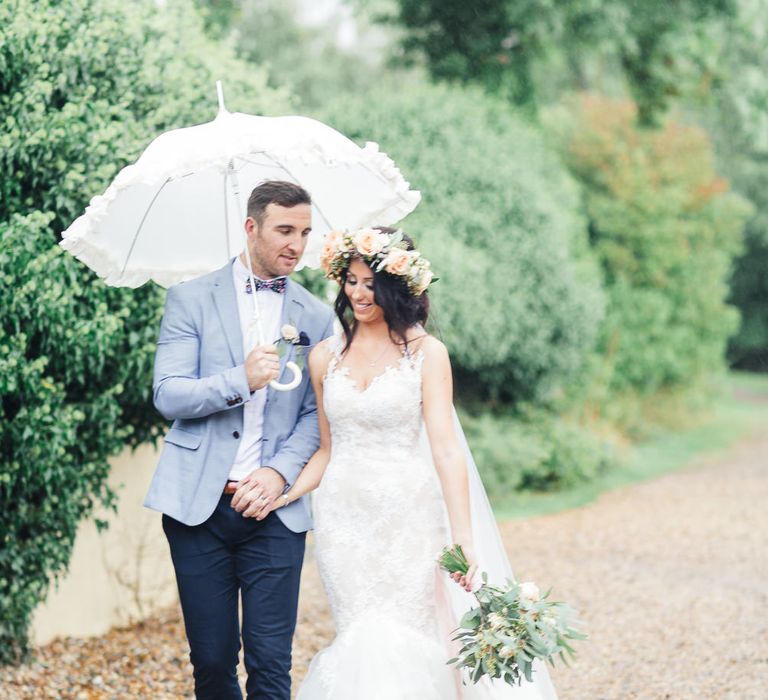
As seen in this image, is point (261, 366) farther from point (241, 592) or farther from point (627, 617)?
point (627, 617)

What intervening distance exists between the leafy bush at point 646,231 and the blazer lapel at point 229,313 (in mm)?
11270

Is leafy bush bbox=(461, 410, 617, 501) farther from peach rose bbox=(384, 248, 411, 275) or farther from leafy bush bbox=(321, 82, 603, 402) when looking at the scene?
peach rose bbox=(384, 248, 411, 275)

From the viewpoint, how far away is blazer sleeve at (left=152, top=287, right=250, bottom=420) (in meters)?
3.60

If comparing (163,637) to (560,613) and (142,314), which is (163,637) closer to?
(142,314)

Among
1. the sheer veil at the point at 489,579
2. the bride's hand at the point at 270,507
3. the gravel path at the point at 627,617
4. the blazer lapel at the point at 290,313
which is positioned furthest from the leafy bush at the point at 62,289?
the sheer veil at the point at 489,579

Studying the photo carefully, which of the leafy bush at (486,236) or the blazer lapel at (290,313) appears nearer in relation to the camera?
the blazer lapel at (290,313)

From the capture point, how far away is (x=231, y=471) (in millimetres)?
3762

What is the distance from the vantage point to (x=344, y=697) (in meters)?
3.65

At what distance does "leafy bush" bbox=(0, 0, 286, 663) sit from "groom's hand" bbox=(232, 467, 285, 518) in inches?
67.1

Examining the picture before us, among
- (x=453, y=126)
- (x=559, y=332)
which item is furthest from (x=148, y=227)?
(x=559, y=332)

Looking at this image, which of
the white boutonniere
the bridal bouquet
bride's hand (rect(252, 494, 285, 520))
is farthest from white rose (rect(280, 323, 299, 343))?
the bridal bouquet

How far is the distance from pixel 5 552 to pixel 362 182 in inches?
106

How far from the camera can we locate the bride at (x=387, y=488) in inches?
145

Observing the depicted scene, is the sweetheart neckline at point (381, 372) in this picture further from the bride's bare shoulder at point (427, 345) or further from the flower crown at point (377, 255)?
the flower crown at point (377, 255)
